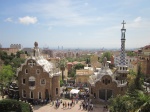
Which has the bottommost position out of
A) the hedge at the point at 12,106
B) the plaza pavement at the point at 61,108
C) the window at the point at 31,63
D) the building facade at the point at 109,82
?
the plaza pavement at the point at 61,108

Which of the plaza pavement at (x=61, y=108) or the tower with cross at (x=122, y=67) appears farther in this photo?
the tower with cross at (x=122, y=67)

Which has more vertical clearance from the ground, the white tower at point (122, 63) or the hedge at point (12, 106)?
the white tower at point (122, 63)

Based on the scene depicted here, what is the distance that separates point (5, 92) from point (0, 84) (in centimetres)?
195

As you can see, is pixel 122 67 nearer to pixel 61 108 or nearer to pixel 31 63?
pixel 61 108

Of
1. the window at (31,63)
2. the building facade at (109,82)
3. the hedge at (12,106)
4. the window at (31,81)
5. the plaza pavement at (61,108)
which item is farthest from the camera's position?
the window at (31,81)

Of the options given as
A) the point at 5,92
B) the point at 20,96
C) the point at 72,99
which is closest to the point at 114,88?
the point at 72,99

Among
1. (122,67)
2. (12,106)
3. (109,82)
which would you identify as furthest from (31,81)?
(122,67)

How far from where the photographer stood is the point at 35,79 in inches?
1559

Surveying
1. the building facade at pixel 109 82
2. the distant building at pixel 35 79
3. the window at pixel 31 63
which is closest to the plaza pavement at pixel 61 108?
the building facade at pixel 109 82

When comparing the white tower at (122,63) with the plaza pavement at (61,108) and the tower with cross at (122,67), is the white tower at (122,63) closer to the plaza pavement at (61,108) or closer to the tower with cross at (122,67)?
the tower with cross at (122,67)

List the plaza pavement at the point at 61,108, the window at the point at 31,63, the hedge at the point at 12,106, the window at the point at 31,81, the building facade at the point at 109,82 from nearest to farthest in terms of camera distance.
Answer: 1. the hedge at the point at 12,106
2. the plaza pavement at the point at 61,108
3. the building facade at the point at 109,82
4. the window at the point at 31,63
5. the window at the point at 31,81

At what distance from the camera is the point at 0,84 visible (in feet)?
141

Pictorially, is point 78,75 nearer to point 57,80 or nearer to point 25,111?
point 57,80

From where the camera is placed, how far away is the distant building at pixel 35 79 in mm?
39500
